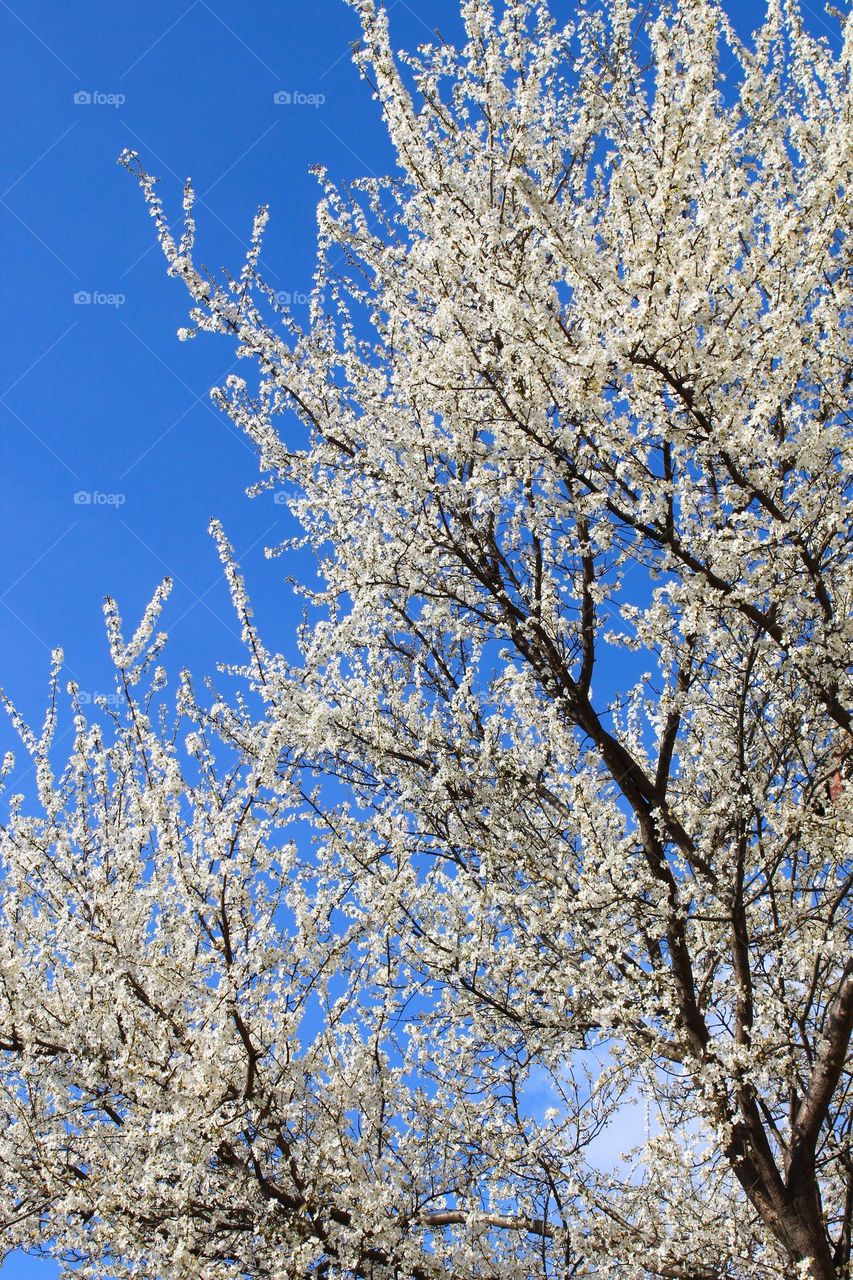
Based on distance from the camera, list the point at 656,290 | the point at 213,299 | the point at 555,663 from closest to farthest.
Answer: the point at 656,290, the point at 555,663, the point at 213,299

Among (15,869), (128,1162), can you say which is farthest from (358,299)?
(128,1162)

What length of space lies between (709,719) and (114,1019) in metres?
3.89

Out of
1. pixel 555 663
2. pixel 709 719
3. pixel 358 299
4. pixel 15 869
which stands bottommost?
pixel 15 869

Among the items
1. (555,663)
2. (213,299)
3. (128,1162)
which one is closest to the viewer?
(128,1162)

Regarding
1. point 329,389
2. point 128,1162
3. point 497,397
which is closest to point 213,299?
point 329,389

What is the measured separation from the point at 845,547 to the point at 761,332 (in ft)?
3.78

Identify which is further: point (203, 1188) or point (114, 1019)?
point (114, 1019)

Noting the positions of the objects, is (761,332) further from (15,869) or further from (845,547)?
(15,869)

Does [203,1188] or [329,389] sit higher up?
[329,389]

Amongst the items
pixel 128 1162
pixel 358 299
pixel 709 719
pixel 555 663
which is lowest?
pixel 128 1162

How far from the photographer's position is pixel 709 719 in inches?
242

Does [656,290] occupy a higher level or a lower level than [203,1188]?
higher

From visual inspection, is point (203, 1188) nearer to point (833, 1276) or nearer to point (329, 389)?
point (833, 1276)

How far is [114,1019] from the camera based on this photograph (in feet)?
15.9
